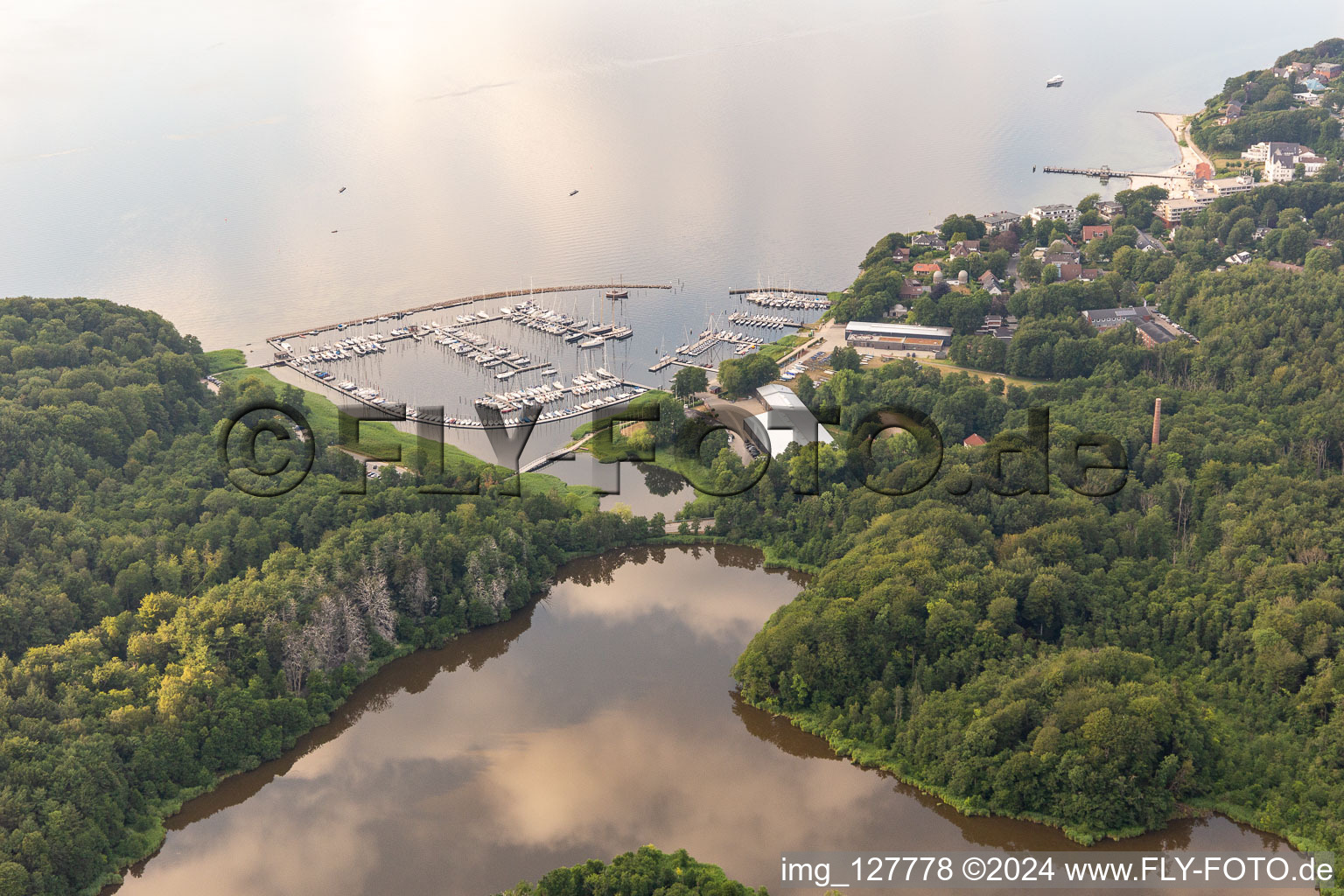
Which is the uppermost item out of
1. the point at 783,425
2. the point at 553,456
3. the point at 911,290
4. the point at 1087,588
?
the point at 911,290

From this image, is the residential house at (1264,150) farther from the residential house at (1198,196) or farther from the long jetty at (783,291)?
the long jetty at (783,291)

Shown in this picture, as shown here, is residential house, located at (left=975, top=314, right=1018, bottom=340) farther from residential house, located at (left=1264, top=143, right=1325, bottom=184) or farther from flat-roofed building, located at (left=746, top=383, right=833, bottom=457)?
residential house, located at (left=1264, top=143, right=1325, bottom=184)

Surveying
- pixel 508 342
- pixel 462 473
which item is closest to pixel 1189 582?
pixel 462 473

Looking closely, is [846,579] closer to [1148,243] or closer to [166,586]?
[166,586]

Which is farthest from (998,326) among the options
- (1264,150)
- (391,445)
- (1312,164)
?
(1264,150)

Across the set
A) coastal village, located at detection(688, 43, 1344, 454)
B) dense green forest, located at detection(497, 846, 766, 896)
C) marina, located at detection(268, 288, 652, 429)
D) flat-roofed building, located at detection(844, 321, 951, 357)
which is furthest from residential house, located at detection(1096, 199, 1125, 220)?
dense green forest, located at detection(497, 846, 766, 896)

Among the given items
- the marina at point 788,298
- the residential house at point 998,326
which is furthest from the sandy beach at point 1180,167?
the marina at point 788,298
